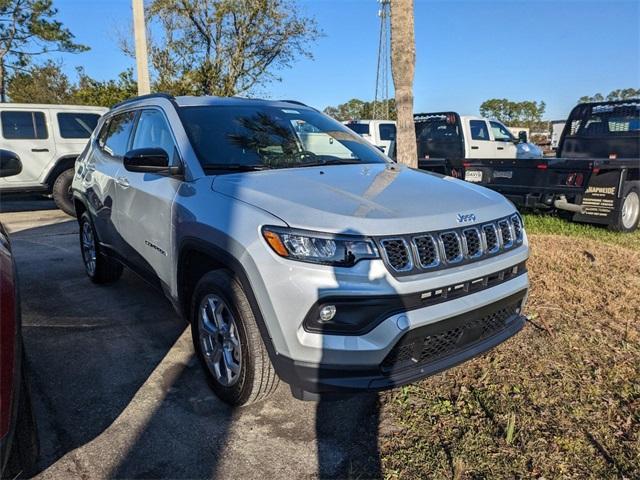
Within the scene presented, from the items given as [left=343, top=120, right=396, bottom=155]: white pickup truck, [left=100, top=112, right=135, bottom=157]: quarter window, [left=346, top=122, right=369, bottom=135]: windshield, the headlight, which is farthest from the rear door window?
the headlight

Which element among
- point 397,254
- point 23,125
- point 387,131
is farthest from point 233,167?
point 387,131

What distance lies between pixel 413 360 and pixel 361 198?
2.77ft

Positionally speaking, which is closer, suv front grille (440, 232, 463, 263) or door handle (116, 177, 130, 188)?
suv front grille (440, 232, 463, 263)

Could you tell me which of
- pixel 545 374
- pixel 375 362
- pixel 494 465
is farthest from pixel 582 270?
pixel 375 362

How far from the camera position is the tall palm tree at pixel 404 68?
6414 mm

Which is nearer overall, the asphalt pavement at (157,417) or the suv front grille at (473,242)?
the asphalt pavement at (157,417)

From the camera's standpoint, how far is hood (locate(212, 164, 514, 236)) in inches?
85.2

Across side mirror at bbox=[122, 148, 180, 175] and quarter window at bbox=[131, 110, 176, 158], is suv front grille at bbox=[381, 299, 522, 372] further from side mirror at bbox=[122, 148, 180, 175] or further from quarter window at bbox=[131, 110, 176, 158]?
quarter window at bbox=[131, 110, 176, 158]

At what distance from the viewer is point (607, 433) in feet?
8.00

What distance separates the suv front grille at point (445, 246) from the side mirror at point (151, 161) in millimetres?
1551

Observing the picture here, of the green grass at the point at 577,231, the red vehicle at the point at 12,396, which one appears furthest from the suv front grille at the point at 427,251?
the green grass at the point at 577,231

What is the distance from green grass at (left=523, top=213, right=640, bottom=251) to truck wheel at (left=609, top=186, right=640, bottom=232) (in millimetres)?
108

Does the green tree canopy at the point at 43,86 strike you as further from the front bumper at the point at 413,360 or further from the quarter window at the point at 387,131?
the front bumper at the point at 413,360

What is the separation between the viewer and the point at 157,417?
262 cm
